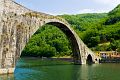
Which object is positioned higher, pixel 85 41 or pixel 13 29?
pixel 85 41

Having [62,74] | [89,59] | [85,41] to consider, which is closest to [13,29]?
[62,74]

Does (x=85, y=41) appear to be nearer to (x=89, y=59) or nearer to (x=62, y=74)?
(x=89, y=59)

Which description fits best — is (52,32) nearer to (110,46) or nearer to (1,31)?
(110,46)

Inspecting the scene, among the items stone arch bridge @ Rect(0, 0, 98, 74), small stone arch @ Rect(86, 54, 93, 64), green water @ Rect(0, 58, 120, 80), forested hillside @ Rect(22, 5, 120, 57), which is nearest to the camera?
green water @ Rect(0, 58, 120, 80)

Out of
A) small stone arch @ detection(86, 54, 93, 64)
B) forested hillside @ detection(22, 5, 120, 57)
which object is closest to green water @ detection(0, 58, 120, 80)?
small stone arch @ detection(86, 54, 93, 64)

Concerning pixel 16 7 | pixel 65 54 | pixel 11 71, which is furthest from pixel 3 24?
pixel 65 54

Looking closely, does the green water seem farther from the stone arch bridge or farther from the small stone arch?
the small stone arch

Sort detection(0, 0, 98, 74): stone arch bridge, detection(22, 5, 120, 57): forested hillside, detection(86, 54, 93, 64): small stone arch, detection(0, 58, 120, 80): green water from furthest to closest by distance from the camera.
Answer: detection(22, 5, 120, 57): forested hillside, detection(86, 54, 93, 64): small stone arch, detection(0, 0, 98, 74): stone arch bridge, detection(0, 58, 120, 80): green water

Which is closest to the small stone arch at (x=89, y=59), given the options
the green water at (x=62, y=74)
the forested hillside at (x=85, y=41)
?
the forested hillside at (x=85, y=41)

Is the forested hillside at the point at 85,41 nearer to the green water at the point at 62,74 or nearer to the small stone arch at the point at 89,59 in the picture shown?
the small stone arch at the point at 89,59

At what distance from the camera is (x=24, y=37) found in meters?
53.5

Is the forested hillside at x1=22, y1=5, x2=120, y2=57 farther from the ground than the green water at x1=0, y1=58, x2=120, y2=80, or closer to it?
farther from the ground

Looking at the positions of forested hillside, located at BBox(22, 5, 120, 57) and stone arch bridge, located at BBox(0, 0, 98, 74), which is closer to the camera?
stone arch bridge, located at BBox(0, 0, 98, 74)

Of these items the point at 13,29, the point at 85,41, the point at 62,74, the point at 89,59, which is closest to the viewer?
the point at 13,29
